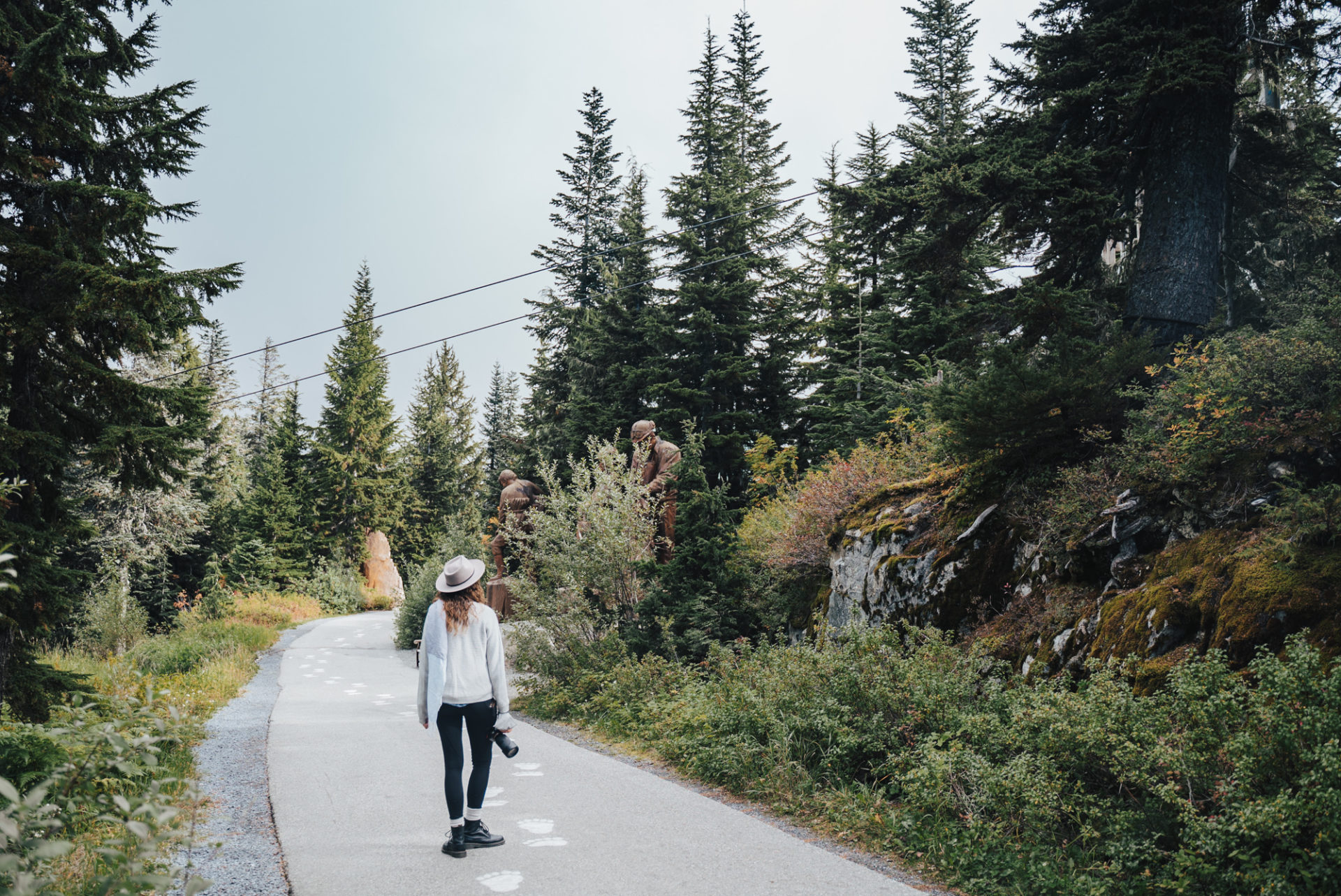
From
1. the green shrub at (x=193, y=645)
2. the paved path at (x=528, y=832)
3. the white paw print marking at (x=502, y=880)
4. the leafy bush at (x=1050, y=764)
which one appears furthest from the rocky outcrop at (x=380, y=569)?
the white paw print marking at (x=502, y=880)

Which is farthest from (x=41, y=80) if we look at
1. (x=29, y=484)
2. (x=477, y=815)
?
(x=477, y=815)

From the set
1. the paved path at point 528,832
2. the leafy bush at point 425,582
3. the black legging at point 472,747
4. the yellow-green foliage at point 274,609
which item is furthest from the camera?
the yellow-green foliage at point 274,609

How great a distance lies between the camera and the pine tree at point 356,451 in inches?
1702

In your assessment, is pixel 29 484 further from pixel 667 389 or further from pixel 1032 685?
pixel 667 389

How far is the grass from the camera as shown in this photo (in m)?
4.31

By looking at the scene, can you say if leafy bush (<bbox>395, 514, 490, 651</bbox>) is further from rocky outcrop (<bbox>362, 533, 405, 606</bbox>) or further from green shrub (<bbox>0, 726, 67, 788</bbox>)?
rocky outcrop (<bbox>362, 533, 405, 606</bbox>)

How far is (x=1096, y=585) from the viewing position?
21.6ft

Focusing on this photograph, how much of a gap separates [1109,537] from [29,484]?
918cm

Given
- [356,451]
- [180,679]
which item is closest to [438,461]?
[356,451]

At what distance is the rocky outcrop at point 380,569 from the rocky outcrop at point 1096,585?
3615 cm

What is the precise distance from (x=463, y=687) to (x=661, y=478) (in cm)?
799

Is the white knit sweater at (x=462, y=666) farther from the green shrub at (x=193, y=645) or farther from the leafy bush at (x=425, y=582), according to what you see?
the leafy bush at (x=425, y=582)

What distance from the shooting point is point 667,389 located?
22688 millimetres

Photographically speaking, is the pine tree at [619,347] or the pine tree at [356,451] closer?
the pine tree at [619,347]
